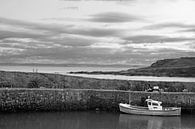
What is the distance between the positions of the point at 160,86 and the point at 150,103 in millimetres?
4914

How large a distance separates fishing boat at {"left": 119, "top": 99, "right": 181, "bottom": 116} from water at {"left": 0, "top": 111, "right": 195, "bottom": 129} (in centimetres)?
35

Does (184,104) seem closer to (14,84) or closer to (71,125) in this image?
(71,125)

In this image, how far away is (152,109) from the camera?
935 inches

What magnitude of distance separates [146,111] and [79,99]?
4636 mm

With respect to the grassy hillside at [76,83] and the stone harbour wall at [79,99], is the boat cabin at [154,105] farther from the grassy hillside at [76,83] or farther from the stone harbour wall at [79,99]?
the grassy hillside at [76,83]

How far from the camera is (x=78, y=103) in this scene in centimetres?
2409

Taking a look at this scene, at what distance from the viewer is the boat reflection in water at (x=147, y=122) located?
69.4 feet

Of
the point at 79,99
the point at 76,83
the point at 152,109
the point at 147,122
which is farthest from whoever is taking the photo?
the point at 76,83

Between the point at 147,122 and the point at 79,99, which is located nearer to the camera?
the point at 147,122

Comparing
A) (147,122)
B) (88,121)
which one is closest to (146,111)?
(147,122)

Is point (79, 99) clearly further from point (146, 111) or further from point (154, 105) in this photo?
point (154, 105)

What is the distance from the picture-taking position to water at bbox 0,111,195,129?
2045cm

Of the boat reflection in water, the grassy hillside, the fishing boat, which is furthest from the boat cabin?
the grassy hillside

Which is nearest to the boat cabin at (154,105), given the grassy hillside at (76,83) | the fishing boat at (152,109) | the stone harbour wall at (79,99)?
the fishing boat at (152,109)
